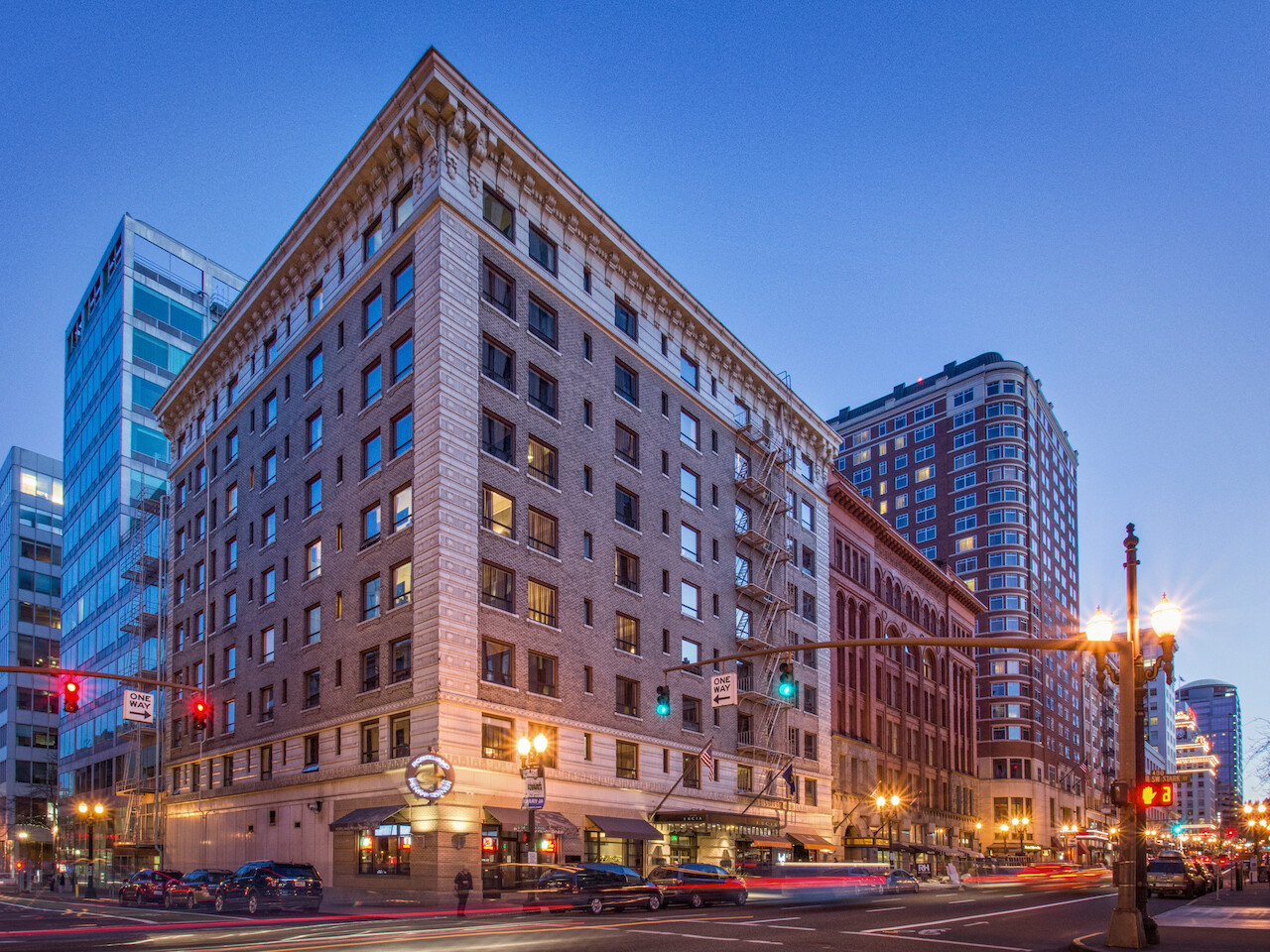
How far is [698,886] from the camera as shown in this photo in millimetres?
38062

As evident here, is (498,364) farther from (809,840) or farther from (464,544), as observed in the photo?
(809,840)

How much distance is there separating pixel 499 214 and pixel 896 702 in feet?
199

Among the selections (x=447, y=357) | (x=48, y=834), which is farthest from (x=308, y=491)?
(x=48, y=834)

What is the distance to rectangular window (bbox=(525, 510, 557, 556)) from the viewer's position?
4722cm

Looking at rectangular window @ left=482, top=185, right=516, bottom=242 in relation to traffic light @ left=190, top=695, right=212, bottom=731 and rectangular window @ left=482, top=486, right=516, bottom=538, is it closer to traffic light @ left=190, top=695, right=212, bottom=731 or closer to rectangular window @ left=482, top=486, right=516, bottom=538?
rectangular window @ left=482, top=486, right=516, bottom=538

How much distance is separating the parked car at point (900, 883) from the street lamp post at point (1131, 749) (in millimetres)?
31664

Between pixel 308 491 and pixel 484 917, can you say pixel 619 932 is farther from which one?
pixel 308 491

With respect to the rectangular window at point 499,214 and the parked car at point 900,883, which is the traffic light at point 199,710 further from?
the parked car at point 900,883

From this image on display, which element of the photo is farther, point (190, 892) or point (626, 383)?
point (626, 383)

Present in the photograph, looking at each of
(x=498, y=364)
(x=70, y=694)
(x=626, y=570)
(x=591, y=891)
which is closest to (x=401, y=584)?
(x=498, y=364)

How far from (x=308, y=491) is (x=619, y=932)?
3247 cm

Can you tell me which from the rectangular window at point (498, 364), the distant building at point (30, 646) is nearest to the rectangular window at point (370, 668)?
the rectangular window at point (498, 364)

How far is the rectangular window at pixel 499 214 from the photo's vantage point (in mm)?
47531

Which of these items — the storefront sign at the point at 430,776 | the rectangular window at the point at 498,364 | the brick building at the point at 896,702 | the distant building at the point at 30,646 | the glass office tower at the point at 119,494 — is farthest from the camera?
the distant building at the point at 30,646
